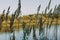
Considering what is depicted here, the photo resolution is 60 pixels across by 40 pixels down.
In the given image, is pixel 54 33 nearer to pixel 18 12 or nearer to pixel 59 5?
pixel 59 5

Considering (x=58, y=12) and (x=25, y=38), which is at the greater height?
(x=58, y=12)

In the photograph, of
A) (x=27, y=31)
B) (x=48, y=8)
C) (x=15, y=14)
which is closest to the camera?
(x=15, y=14)

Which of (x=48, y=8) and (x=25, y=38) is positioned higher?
(x=48, y=8)

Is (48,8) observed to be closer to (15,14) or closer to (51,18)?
(51,18)

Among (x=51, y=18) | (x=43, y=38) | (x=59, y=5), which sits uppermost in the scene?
(x=59, y=5)

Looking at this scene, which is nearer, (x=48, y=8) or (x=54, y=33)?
(x=48, y=8)

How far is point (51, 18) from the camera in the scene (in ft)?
24.8

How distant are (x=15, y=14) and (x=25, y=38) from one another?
3.68ft

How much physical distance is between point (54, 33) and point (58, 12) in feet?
2.70

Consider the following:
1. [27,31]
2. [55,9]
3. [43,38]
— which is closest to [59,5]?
[55,9]

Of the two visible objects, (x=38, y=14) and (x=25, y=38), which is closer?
(x=25, y=38)

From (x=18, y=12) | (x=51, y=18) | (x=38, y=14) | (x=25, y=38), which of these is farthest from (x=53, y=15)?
(x=18, y=12)

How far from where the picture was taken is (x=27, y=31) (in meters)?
5.79

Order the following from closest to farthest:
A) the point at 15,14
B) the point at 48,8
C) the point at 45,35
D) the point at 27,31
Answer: the point at 15,14, the point at 27,31, the point at 48,8, the point at 45,35
